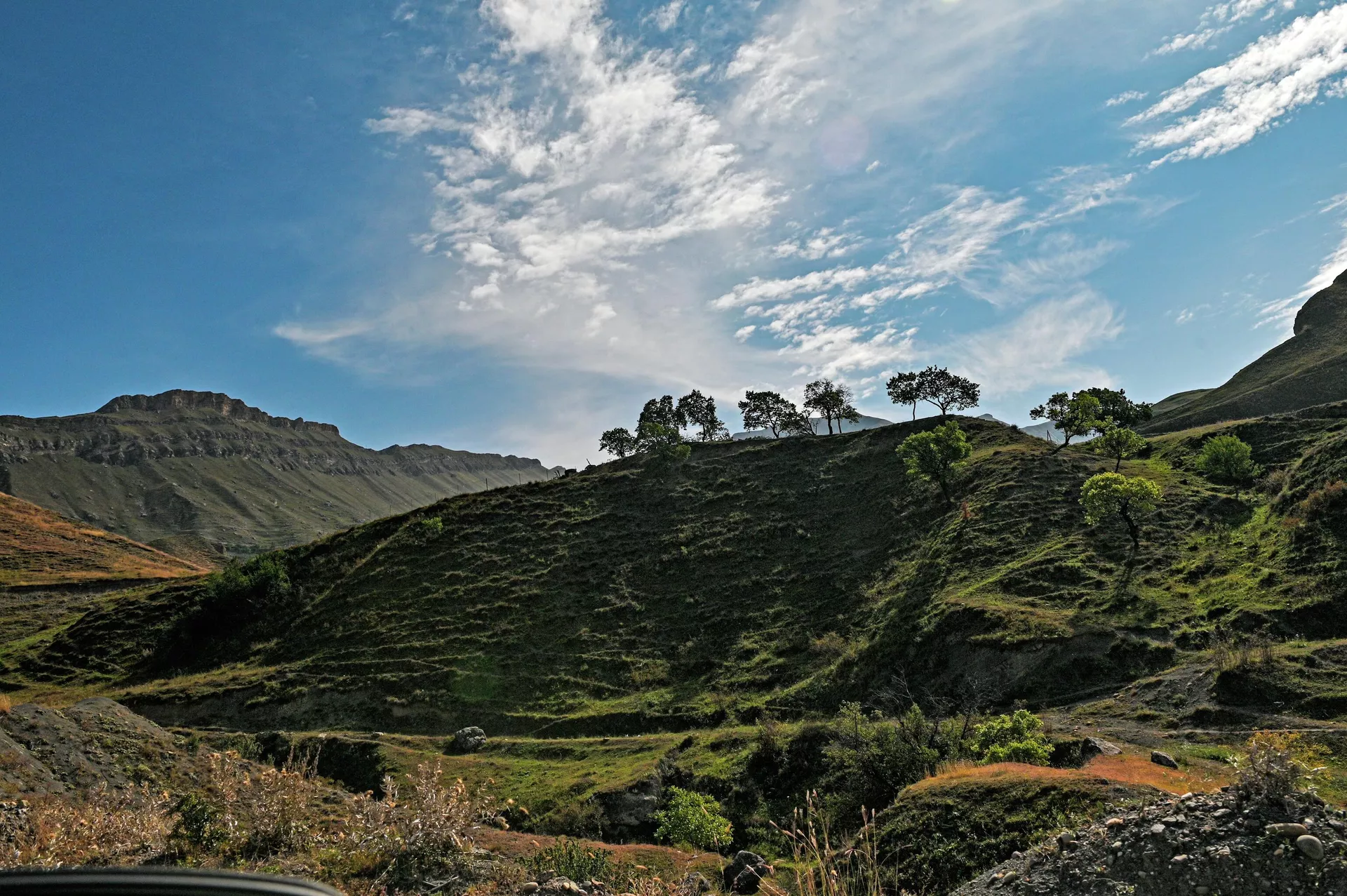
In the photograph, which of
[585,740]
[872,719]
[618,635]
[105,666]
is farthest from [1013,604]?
[105,666]

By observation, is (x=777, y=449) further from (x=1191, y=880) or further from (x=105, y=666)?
(x=1191, y=880)

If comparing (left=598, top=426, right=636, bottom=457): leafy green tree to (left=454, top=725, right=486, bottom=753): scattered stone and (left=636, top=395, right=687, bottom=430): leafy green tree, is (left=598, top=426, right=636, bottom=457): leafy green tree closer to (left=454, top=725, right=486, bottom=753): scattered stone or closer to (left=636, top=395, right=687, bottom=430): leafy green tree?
(left=636, top=395, right=687, bottom=430): leafy green tree

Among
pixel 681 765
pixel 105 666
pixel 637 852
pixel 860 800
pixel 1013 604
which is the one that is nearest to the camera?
pixel 637 852

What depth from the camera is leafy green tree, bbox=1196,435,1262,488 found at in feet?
149

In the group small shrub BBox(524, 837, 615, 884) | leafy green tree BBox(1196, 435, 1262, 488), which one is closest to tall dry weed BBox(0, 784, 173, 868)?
small shrub BBox(524, 837, 615, 884)

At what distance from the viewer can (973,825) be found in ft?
41.2

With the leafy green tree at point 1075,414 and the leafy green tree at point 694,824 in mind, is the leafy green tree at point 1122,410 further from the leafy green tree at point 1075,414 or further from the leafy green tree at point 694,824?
the leafy green tree at point 694,824

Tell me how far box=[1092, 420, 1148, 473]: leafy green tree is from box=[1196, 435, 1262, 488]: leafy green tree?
6.98 meters

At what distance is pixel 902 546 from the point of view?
52.9 metres

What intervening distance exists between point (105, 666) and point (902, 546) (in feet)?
217

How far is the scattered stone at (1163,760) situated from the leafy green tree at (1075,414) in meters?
50.2

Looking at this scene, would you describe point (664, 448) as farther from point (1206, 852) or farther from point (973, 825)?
point (1206, 852)

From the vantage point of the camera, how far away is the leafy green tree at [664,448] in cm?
8700

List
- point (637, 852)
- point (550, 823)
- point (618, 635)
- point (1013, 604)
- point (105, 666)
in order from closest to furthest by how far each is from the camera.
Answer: point (637, 852)
point (550, 823)
point (1013, 604)
point (618, 635)
point (105, 666)
